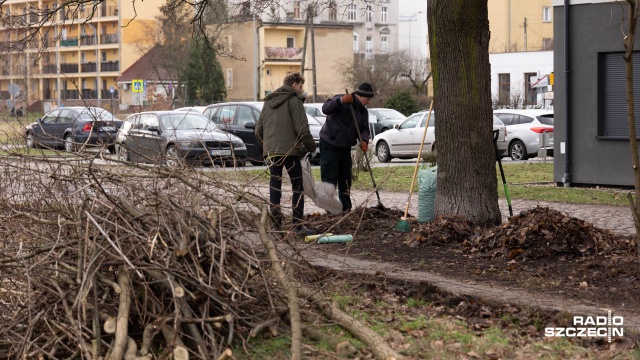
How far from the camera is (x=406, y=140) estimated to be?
28500mm

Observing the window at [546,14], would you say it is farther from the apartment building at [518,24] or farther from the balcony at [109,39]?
the balcony at [109,39]

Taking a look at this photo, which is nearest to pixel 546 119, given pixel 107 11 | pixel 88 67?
pixel 88 67

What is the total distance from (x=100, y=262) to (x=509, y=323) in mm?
2990

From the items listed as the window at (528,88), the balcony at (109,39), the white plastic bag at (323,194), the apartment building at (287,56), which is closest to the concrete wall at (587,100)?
the white plastic bag at (323,194)

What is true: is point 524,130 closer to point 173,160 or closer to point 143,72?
point 173,160

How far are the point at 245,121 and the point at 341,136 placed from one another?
14358mm

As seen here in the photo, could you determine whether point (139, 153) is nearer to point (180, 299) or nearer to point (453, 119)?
point (180, 299)

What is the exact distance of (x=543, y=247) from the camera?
369 inches

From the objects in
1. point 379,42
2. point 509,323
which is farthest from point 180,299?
point 379,42

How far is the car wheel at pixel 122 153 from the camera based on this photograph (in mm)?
7572

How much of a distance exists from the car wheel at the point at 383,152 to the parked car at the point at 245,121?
8.60ft

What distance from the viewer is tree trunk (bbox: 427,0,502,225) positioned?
10781 millimetres

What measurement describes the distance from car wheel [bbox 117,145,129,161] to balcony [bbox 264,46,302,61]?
6885 cm

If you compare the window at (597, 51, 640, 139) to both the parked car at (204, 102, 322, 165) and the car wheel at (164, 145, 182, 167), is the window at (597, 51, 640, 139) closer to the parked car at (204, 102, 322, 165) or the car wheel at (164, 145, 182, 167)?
the parked car at (204, 102, 322, 165)
